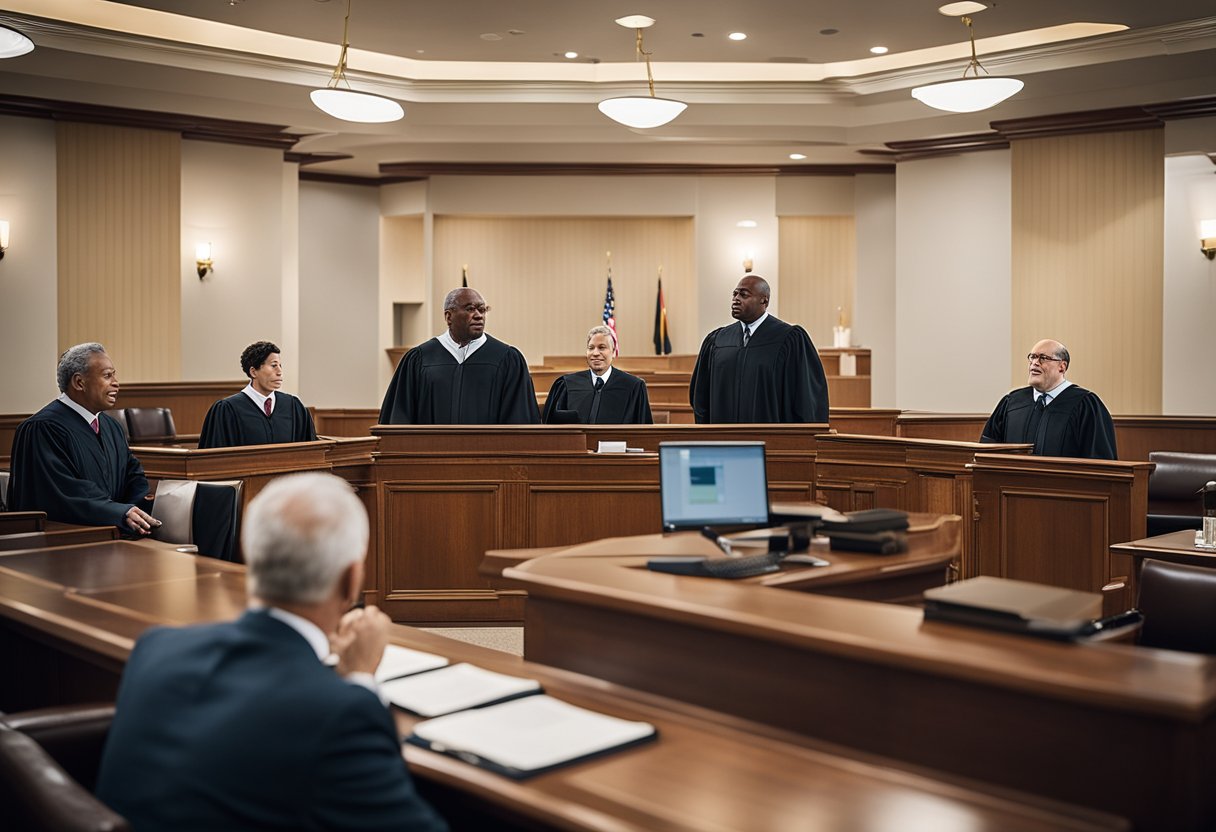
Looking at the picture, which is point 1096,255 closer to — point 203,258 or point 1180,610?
point 1180,610

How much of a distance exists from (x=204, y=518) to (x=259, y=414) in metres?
1.87

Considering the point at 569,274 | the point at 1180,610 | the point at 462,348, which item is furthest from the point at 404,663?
the point at 569,274

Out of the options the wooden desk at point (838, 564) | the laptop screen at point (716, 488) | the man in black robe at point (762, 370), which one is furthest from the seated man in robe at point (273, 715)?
the man in black robe at point (762, 370)

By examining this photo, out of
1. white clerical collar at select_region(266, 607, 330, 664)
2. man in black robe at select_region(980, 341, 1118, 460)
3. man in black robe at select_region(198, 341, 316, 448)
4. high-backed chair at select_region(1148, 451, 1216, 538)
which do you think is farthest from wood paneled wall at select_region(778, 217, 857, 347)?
white clerical collar at select_region(266, 607, 330, 664)

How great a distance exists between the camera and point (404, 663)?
98.7 inches

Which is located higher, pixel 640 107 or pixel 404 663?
pixel 640 107

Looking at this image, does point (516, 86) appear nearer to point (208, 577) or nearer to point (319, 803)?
point (208, 577)

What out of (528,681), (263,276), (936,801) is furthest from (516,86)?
(936,801)

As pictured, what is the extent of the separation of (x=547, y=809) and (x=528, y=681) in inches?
A: 24.7

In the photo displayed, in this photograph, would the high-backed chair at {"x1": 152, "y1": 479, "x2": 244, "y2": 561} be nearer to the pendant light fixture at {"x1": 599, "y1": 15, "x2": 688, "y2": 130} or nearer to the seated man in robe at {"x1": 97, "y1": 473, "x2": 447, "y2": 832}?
the seated man in robe at {"x1": 97, "y1": 473, "x2": 447, "y2": 832}

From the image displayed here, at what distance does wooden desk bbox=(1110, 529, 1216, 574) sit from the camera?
431cm

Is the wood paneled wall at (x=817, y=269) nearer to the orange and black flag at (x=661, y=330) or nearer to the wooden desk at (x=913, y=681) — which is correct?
the orange and black flag at (x=661, y=330)

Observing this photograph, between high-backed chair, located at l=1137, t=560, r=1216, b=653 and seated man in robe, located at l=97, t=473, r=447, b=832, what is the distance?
7.79ft

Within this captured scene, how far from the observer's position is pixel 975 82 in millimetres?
7617
